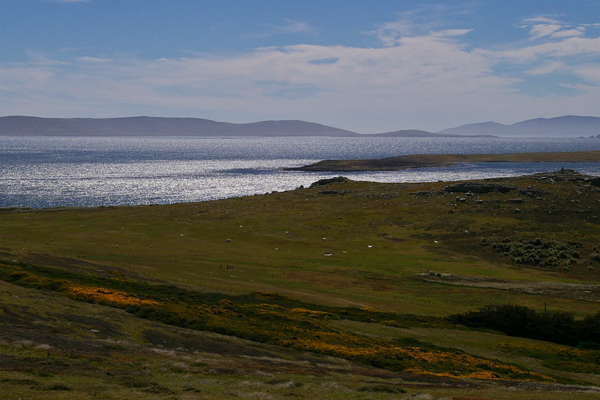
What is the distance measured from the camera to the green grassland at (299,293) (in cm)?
2388

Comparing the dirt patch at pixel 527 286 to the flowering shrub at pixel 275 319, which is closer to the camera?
the flowering shrub at pixel 275 319

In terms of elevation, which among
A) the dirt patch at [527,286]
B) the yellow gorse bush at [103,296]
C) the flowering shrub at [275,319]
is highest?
the yellow gorse bush at [103,296]

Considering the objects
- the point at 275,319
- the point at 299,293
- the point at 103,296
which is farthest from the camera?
the point at 299,293

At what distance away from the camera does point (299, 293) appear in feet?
165

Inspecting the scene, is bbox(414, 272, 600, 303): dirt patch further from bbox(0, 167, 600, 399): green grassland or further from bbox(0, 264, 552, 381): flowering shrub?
bbox(0, 264, 552, 381): flowering shrub

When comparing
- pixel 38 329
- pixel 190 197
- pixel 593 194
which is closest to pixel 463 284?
pixel 38 329

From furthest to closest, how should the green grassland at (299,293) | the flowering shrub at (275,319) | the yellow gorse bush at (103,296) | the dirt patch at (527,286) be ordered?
the dirt patch at (527,286) → the yellow gorse bush at (103,296) → the flowering shrub at (275,319) → the green grassland at (299,293)

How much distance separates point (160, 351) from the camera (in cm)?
2727

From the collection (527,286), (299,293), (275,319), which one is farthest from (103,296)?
(527,286)

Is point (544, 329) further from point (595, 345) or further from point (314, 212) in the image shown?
point (314, 212)

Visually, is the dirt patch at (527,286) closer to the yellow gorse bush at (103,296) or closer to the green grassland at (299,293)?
the green grassland at (299,293)

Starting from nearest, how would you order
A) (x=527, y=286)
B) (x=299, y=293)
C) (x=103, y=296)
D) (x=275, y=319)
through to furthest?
(x=103, y=296) < (x=275, y=319) < (x=299, y=293) < (x=527, y=286)

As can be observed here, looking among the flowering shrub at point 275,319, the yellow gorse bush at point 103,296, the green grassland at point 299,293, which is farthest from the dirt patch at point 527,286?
the yellow gorse bush at point 103,296

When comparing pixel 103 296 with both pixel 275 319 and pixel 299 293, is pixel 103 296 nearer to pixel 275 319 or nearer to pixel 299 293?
pixel 275 319
